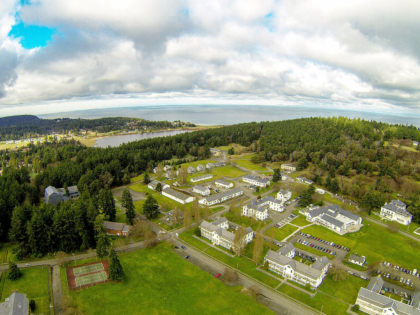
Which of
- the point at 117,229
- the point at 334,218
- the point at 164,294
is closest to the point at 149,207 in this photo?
the point at 117,229

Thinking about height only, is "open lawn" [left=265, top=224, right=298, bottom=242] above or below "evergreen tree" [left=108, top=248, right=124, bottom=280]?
below

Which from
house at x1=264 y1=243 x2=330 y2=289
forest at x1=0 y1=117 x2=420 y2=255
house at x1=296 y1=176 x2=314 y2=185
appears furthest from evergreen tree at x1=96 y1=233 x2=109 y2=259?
house at x1=296 y1=176 x2=314 y2=185

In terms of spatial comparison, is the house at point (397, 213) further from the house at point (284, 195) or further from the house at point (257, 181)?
the house at point (257, 181)

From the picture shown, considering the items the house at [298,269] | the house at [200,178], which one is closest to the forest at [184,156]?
the house at [200,178]

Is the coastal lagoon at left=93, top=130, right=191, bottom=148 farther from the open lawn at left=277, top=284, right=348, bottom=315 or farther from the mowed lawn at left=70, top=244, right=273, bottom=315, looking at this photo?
the open lawn at left=277, top=284, right=348, bottom=315

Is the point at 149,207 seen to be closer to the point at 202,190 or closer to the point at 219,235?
the point at 219,235

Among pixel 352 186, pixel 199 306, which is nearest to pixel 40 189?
pixel 199 306

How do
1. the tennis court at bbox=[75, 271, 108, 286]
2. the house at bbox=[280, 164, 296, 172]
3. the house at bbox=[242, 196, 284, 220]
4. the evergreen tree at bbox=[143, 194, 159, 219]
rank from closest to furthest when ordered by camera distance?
the tennis court at bbox=[75, 271, 108, 286] → the evergreen tree at bbox=[143, 194, 159, 219] → the house at bbox=[242, 196, 284, 220] → the house at bbox=[280, 164, 296, 172]
